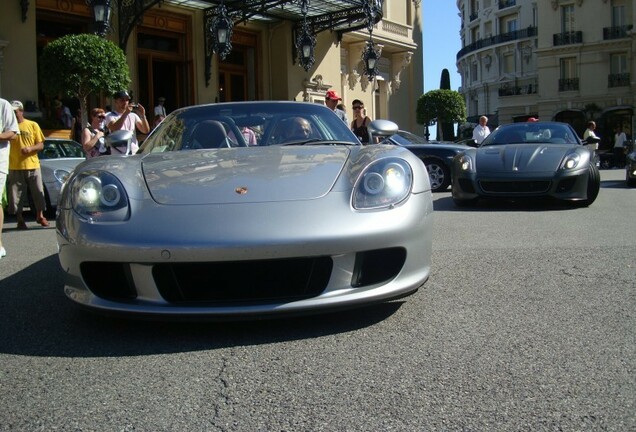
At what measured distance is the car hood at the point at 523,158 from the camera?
8.35m

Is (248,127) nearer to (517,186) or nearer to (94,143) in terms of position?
(94,143)

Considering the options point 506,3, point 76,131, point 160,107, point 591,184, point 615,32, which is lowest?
point 591,184

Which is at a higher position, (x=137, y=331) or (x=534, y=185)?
(x=534, y=185)

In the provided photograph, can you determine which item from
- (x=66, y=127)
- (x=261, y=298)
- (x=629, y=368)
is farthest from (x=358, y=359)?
(x=66, y=127)

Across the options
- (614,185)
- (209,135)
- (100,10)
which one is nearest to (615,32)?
(614,185)

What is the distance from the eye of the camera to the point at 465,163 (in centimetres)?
879

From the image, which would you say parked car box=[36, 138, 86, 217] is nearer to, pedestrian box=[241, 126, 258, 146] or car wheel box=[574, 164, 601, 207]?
pedestrian box=[241, 126, 258, 146]

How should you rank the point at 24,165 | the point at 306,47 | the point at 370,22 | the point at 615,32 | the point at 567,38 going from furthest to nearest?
the point at 567,38 < the point at 615,32 < the point at 370,22 < the point at 306,47 < the point at 24,165

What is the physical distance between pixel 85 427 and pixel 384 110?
2756 cm

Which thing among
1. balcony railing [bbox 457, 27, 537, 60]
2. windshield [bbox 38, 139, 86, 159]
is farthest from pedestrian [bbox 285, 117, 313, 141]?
balcony railing [bbox 457, 27, 537, 60]

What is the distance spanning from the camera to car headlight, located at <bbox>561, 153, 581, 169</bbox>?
8336mm

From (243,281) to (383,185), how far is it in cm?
83

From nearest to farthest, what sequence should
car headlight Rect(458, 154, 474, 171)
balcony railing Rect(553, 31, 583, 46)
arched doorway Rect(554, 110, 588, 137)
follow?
car headlight Rect(458, 154, 474, 171) < balcony railing Rect(553, 31, 583, 46) < arched doorway Rect(554, 110, 588, 137)

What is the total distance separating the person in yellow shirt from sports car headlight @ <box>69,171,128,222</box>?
501 centimetres
